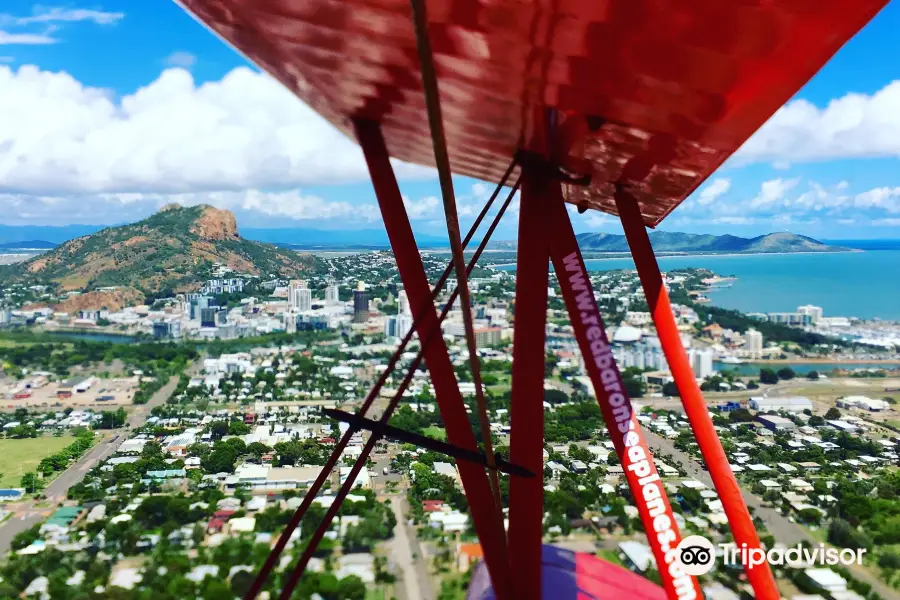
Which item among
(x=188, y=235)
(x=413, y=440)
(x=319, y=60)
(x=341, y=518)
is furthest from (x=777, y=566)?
(x=188, y=235)

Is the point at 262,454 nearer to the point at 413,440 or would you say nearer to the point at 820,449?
the point at 820,449

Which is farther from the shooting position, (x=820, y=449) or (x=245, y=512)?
(x=820, y=449)

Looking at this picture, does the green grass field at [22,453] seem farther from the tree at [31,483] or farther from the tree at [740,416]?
the tree at [740,416]

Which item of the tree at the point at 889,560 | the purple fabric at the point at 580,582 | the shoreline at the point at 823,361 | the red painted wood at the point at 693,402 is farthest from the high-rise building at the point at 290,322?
the red painted wood at the point at 693,402

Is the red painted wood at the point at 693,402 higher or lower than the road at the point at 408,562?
higher

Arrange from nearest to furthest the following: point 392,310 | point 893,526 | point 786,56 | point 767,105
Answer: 1. point 786,56
2. point 767,105
3. point 893,526
4. point 392,310

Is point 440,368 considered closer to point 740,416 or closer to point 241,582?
point 241,582
